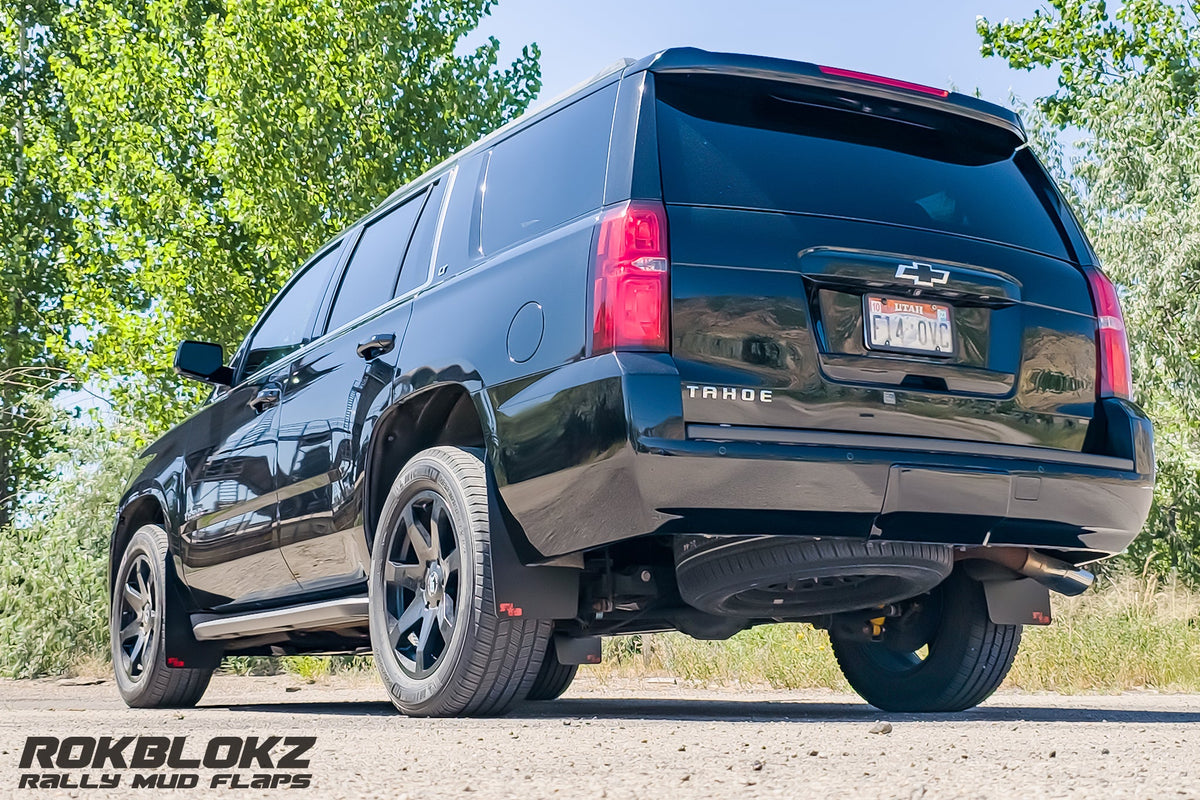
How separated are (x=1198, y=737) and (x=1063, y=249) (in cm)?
181

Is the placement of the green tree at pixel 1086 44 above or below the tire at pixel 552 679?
above

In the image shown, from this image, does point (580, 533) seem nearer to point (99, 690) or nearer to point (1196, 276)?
point (99, 690)

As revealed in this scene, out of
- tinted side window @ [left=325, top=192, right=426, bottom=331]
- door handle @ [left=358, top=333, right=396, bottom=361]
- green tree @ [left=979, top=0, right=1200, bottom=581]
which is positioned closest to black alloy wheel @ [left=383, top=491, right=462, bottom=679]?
door handle @ [left=358, top=333, right=396, bottom=361]

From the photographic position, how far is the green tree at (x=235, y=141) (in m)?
16.6

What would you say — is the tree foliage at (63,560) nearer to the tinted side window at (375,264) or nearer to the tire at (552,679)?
the tire at (552,679)

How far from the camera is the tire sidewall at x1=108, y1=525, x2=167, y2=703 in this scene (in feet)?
22.6

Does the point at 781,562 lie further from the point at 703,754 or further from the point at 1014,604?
the point at 1014,604

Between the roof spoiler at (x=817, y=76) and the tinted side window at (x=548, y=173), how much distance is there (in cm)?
23

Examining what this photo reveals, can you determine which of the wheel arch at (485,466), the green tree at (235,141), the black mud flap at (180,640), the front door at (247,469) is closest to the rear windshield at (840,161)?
the wheel arch at (485,466)

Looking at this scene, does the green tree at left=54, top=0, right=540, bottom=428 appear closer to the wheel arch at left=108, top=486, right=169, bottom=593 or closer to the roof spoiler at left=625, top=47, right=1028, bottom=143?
the wheel arch at left=108, top=486, right=169, bottom=593

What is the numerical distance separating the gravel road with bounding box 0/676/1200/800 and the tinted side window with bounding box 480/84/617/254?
1.70 meters

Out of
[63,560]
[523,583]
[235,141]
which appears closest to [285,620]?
[523,583]

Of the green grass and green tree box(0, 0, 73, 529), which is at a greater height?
green tree box(0, 0, 73, 529)

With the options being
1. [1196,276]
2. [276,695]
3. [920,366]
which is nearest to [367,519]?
[920,366]
